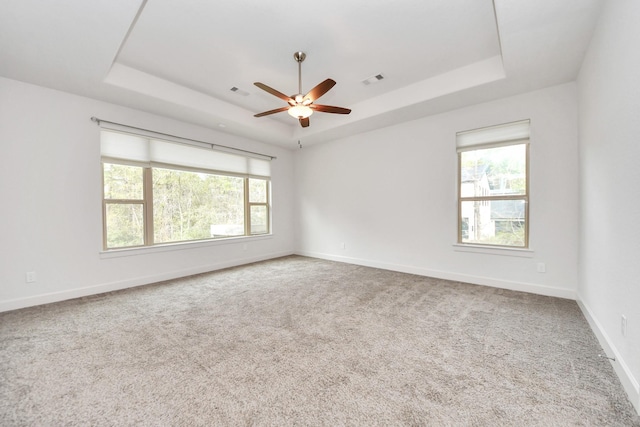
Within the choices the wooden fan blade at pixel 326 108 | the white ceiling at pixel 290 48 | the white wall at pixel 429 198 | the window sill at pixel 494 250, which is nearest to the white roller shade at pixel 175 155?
the white ceiling at pixel 290 48

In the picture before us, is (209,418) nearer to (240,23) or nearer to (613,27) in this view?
(240,23)

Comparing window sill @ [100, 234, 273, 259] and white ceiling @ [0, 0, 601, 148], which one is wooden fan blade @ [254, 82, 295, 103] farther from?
window sill @ [100, 234, 273, 259]

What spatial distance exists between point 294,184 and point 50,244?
4342mm

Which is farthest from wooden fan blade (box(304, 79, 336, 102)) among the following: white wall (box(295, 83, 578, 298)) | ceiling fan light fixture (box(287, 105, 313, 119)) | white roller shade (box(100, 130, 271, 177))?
white roller shade (box(100, 130, 271, 177))

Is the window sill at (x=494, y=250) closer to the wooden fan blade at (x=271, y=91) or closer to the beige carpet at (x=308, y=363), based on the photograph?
the beige carpet at (x=308, y=363)

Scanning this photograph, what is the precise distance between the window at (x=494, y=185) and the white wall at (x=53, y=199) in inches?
193

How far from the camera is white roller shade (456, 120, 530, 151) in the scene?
139 inches

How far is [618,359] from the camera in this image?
70.7 inches

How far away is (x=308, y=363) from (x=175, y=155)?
3990 mm

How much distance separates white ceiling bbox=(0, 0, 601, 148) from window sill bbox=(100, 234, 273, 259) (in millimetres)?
2092

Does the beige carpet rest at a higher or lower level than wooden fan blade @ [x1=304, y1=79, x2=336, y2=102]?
lower

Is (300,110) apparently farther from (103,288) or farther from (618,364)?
(103,288)

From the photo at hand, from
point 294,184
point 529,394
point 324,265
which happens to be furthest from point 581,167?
point 294,184

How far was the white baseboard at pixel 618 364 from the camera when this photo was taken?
1.51m
